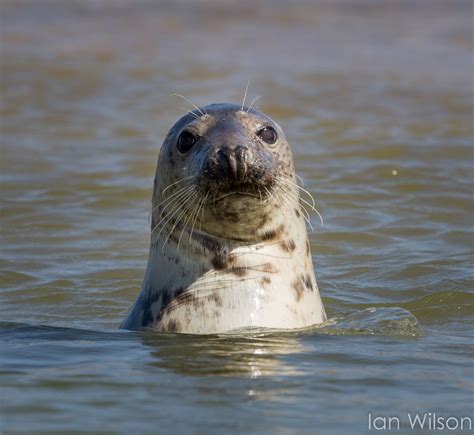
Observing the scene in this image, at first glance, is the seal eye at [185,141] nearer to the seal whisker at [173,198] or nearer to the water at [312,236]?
the seal whisker at [173,198]

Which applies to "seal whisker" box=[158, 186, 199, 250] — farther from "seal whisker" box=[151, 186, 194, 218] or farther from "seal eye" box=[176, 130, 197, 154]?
"seal eye" box=[176, 130, 197, 154]

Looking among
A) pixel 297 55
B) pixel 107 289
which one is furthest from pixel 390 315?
pixel 297 55

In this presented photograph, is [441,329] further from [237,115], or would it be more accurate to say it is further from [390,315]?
[237,115]

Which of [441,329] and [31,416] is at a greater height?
[441,329]

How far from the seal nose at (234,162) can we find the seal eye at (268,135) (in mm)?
511

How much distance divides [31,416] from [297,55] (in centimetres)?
1468

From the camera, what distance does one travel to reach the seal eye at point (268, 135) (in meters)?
6.14

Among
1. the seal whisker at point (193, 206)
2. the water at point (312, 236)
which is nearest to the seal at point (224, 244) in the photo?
the seal whisker at point (193, 206)

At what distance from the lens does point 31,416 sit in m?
4.70

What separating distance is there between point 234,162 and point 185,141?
0.60 meters

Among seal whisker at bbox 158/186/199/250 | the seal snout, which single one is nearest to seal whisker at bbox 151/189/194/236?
seal whisker at bbox 158/186/199/250

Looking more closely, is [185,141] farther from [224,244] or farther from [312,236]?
[312,236]

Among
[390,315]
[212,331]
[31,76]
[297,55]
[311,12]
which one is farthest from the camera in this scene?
[311,12]

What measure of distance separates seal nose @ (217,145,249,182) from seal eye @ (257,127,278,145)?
51 cm
